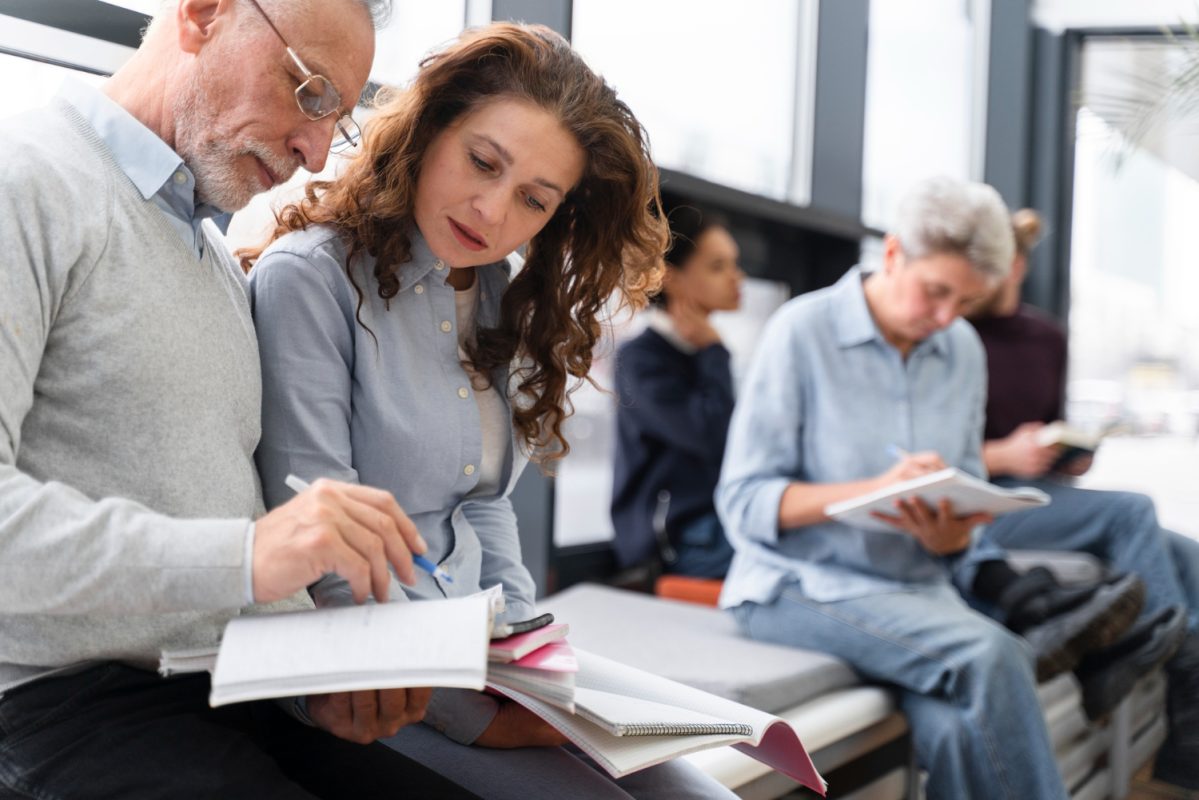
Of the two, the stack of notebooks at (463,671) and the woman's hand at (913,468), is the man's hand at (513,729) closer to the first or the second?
the stack of notebooks at (463,671)

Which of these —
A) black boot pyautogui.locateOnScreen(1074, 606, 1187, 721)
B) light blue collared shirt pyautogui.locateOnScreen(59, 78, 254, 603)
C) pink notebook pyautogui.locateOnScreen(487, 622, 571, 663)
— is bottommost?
black boot pyautogui.locateOnScreen(1074, 606, 1187, 721)

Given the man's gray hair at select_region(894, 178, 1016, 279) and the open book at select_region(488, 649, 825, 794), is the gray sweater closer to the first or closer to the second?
the open book at select_region(488, 649, 825, 794)

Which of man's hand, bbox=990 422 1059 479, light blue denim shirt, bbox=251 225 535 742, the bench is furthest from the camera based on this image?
man's hand, bbox=990 422 1059 479

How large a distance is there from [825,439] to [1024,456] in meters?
1.14

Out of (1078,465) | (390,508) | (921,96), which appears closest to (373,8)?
(390,508)

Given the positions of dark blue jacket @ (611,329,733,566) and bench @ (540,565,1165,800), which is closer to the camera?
bench @ (540,565,1165,800)

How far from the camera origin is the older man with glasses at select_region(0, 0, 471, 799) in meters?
0.96

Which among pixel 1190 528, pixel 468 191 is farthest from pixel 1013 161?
pixel 468 191

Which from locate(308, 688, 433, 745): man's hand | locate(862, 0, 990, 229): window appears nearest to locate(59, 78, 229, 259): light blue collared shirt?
locate(308, 688, 433, 745): man's hand

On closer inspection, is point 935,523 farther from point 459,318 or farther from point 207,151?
point 207,151

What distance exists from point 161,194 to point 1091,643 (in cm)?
215

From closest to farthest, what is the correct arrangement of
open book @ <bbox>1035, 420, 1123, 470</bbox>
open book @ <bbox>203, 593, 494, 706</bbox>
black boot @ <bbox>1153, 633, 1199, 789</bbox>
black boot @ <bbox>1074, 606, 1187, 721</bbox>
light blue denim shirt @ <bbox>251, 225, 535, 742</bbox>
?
open book @ <bbox>203, 593, 494, 706</bbox>, light blue denim shirt @ <bbox>251, 225, 535, 742</bbox>, black boot @ <bbox>1074, 606, 1187, 721</bbox>, black boot @ <bbox>1153, 633, 1199, 789</bbox>, open book @ <bbox>1035, 420, 1123, 470</bbox>

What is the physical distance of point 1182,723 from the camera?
109 inches

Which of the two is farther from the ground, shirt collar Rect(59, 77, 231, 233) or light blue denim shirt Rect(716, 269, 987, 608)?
shirt collar Rect(59, 77, 231, 233)
